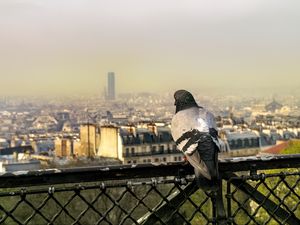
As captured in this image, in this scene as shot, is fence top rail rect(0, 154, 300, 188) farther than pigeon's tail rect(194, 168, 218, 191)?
No

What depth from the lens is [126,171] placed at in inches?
103

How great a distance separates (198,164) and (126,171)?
31 centimetres

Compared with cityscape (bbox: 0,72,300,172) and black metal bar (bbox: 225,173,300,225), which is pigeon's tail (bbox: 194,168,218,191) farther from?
Answer: cityscape (bbox: 0,72,300,172)

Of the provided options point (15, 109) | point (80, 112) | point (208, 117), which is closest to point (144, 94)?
point (80, 112)

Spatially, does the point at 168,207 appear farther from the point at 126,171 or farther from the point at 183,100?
the point at 183,100

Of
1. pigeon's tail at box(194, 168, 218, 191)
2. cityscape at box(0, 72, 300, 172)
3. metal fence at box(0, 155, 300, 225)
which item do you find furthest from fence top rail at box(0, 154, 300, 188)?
cityscape at box(0, 72, 300, 172)

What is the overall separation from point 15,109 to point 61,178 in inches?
3402

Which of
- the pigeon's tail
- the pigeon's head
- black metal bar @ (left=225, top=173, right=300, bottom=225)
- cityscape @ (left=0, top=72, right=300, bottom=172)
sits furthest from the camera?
cityscape @ (left=0, top=72, right=300, bottom=172)

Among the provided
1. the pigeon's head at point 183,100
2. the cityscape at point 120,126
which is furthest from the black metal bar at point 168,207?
the cityscape at point 120,126

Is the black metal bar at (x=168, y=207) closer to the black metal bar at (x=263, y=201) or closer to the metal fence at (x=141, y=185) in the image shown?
the metal fence at (x=141, y=185)

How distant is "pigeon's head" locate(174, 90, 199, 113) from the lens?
11.1 ft

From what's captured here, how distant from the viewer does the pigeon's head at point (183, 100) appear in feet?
11.1

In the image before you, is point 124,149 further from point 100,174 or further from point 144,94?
point 100,174

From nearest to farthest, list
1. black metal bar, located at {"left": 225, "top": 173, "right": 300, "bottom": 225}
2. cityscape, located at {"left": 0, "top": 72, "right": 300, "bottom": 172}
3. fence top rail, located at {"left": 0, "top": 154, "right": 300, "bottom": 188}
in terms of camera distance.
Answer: fence top rail, located at {"left": 0, "top": 154, "right": 300, "bottom": 188} → black metal bar, located at {"left": 225, "top": 173, "right": 300, "bottom": 225} → cityscape, located at {"left": 0, "top": 72, "right": 300, "bottom": 172}
